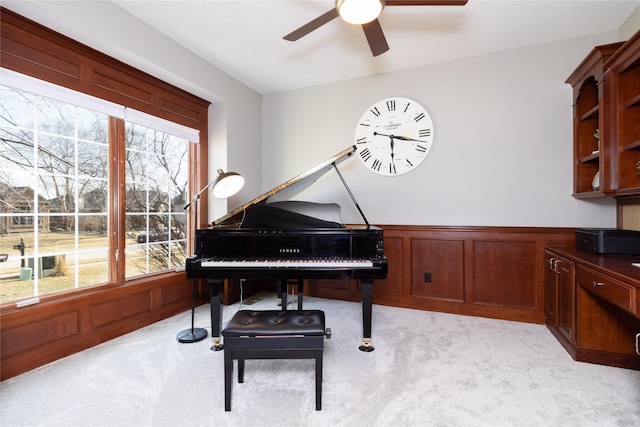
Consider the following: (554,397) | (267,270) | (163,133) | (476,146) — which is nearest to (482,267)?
(476,146)

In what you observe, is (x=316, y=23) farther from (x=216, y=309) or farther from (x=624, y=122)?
(x=624, y=122)

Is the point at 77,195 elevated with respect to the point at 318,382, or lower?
elevated

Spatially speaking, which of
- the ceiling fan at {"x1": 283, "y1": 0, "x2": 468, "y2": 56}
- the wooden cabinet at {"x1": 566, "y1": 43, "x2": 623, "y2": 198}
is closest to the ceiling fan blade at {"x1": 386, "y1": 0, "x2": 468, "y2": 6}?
the ceiling fan at {"x1": 283, "y1": 0, "x2": 468, "y2": 56}

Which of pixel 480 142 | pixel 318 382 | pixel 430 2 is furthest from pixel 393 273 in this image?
pixel 430 2

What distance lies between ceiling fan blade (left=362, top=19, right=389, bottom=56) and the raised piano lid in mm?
782

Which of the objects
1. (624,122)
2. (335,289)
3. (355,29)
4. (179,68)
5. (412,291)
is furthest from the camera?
(335,289)

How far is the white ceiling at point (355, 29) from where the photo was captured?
2406mm

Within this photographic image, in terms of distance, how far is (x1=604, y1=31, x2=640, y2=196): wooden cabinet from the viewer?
7.04 ft

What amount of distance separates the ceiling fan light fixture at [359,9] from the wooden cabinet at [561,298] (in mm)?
2239

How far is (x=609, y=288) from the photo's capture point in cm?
177

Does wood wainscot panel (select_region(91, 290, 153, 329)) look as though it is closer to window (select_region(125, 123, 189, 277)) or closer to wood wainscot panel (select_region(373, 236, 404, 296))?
window (select_region(125, 123, 189, 277))

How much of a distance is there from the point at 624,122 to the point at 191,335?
3703mm

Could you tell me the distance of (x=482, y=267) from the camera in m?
3.15

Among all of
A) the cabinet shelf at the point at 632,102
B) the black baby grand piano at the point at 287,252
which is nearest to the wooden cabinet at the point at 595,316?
the cabinet shelf at the point at 632,102
